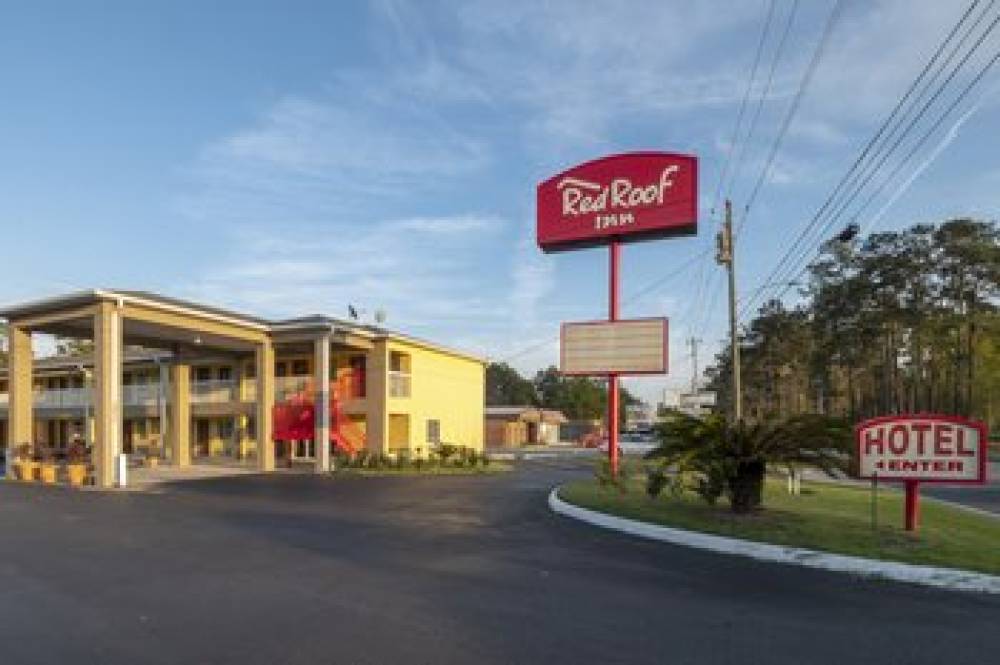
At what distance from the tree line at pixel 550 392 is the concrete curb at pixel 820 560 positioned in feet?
295

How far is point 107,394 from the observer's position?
25.7m

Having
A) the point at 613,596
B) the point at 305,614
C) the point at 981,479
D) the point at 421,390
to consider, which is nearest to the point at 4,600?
the point at 305,614

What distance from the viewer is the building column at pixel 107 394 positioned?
25.5 m

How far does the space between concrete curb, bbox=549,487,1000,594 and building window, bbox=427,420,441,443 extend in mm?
24624

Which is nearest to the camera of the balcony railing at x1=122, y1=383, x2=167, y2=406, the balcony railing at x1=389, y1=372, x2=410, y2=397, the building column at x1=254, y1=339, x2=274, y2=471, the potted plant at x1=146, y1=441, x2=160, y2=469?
the building column at x1=254, y1=339, x2=274, y2=471

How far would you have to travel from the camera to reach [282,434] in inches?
1351

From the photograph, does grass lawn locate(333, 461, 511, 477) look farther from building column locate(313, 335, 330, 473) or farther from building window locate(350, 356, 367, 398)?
building window locate(350, 356, 367, 398)

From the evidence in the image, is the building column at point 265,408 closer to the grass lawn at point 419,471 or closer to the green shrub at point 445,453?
the grass lawn at point 419,471

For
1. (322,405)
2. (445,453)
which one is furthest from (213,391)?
(445,453)

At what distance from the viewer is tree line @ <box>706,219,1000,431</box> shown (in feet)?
193

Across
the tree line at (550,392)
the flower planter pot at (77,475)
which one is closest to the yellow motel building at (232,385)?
the flower planter pot at (77,475)

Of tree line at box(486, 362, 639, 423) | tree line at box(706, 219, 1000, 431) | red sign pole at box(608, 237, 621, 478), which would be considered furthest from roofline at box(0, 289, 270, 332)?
tree line at box(486, 362, 639, 423)

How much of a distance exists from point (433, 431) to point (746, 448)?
2681cm

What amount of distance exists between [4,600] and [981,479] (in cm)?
1267
